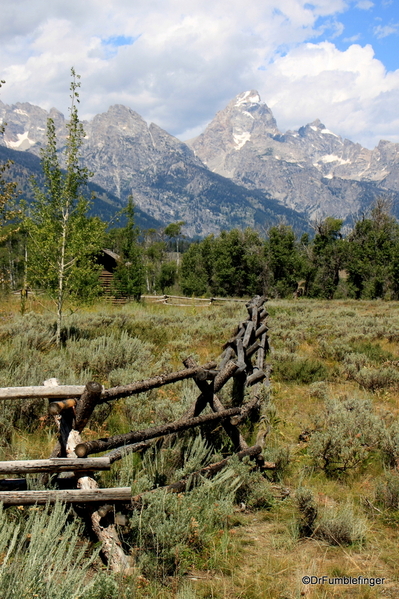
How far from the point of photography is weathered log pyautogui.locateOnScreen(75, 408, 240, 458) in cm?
319

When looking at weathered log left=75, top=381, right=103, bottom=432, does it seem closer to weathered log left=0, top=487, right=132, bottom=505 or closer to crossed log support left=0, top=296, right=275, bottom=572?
crossed log support left=0, top=296, right=275, bottom=572

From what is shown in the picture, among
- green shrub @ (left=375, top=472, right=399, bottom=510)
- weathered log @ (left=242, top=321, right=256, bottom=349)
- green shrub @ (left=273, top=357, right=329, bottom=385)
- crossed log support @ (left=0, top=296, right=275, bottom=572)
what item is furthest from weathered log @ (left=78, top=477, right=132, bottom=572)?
green shrub @ (left=273, top=357, right=329, bottom=385)

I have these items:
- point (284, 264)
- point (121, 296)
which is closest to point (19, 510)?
point (121, 296)

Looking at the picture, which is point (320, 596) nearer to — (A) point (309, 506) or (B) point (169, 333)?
(A) point (309, 506)

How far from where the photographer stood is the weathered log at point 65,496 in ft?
9.77

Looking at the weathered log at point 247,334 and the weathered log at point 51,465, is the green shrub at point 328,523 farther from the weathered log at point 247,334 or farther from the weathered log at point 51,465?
the weathered log at point 247,334

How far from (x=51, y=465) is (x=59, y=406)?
1.56ft

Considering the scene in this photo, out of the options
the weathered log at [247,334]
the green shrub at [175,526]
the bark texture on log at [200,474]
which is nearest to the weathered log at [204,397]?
the bark texture on log at [200,474]

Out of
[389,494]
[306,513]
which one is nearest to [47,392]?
[306,513]

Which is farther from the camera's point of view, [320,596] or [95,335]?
[95,335]

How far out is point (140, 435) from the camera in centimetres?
370

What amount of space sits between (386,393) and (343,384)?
3.23 ft

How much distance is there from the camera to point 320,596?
2779 mm

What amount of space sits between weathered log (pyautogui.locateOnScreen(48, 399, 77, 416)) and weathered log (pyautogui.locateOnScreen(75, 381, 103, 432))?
0.07 metres
